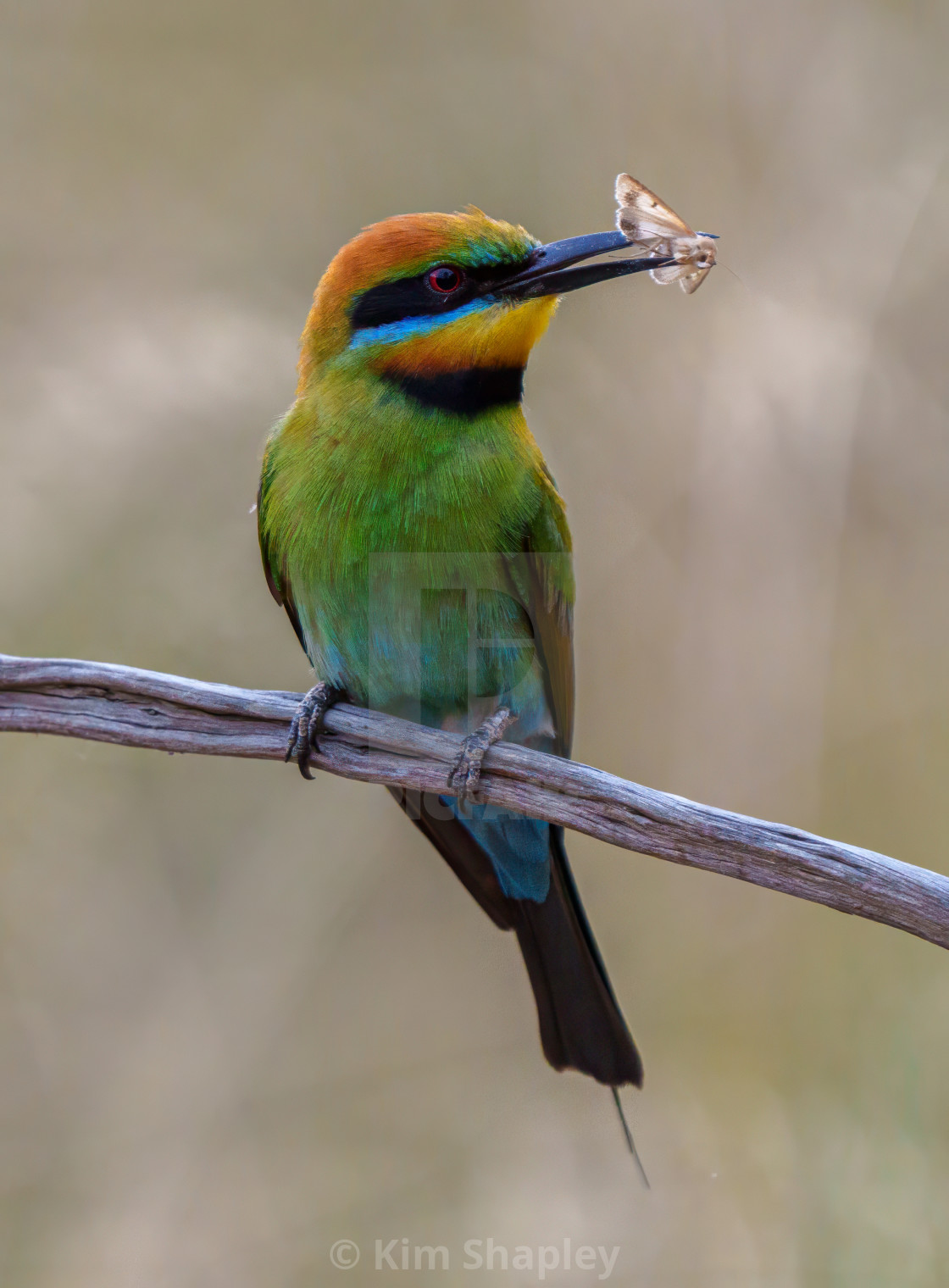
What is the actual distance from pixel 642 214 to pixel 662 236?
0.15 ft

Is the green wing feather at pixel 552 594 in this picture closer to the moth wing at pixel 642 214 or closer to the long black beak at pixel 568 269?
the long black beak at pixel 568 269

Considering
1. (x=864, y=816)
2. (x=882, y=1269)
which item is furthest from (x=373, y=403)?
(x=882, y=1269)

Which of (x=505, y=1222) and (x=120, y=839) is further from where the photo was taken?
(x=120, y=839)

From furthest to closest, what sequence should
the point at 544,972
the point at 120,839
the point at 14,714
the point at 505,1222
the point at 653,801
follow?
1. the point at 120,839
2. the point at 505,1222
3. the point at 544,972
4. the point at 14,714
5. the point at 653,801

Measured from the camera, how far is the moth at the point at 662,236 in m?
1.68

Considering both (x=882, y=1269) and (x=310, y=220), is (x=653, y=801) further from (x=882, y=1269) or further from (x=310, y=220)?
(x=310, y=220)

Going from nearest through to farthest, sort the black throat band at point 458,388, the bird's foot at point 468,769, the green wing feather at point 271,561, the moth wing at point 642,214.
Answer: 1. the bird's foot at point 468,769
2. the moth wing at point 642,214
3. the black throat band at point 458,388
4. the green wing feather at point 271,561

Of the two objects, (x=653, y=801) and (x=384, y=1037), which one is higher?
(x=653, y=801)

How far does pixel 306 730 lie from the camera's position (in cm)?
164

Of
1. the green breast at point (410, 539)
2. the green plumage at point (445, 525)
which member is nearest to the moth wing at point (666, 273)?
the green plumage at point (445, 525)

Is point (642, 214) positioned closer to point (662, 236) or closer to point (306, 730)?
point (662, 236)

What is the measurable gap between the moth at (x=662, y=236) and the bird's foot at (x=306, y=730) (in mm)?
841

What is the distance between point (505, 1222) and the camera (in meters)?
2.09

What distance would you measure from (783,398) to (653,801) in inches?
45.6
